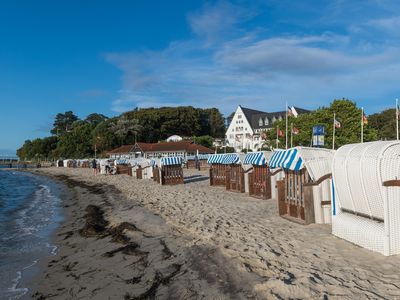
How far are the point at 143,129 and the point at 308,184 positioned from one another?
86341 mm

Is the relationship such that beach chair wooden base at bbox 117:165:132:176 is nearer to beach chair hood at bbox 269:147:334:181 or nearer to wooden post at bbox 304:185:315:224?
beach chair hood at bbox 269:147:334:181

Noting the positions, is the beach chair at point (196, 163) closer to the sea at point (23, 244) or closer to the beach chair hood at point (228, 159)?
the beach chair hood at point (228, 159)

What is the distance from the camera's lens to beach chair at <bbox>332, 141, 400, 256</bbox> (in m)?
6.27

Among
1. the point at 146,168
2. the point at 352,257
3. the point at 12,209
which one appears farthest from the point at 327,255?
the point at 146,168

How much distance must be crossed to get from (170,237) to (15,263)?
3863mm

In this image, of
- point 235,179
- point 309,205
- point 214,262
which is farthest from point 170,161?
point 214,262

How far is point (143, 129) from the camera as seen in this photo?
93.4 metres

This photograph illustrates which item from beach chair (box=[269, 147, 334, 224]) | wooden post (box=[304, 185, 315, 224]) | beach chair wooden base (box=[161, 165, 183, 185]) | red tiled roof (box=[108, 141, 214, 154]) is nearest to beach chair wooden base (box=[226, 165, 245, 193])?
beach chair wooden base (box=[161, 165, 183, 185])

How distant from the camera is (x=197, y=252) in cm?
745

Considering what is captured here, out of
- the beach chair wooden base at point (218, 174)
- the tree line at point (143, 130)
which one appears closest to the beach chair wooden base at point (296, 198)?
the beach chair wooden base at point (218, 174)

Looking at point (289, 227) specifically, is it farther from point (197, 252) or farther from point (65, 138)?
point (65, 138)

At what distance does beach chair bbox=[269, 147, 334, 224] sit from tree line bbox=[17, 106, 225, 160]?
A: 237 ft

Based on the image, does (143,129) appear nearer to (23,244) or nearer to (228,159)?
(228,159)

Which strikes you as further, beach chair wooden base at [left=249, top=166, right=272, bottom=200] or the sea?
beach chair wooden base at [left=249, top=166, right=272, bottom=200]
